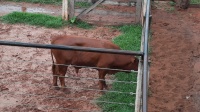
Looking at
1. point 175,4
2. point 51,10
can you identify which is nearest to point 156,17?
point 175,4

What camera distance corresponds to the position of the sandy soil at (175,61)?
7293 millimetres

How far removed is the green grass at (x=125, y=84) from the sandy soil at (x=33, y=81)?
30 centimetres

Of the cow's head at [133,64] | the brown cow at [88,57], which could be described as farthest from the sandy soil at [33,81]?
the cow's head at [133,64]

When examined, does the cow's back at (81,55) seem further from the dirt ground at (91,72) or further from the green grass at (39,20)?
the green grass at (39,20)

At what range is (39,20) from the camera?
11.2 metres

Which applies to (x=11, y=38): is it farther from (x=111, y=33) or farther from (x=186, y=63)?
(x=186, y=63)

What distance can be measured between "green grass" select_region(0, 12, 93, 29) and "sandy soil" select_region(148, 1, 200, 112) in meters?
2.46

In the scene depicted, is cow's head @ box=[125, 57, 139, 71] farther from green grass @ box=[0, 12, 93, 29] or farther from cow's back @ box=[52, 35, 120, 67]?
green grass @ box=[0, 12, 93, 29]

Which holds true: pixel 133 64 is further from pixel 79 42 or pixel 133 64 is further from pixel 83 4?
pixel 83 4

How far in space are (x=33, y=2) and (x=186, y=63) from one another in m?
6.49

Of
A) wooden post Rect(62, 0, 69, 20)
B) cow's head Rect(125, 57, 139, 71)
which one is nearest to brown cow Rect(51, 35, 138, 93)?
cow's head Rect(125, 57, 139, 71)

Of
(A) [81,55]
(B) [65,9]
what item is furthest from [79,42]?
(B) [65,9]

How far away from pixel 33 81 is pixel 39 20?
3.89 metres

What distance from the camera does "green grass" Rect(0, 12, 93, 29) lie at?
36.4 ft
